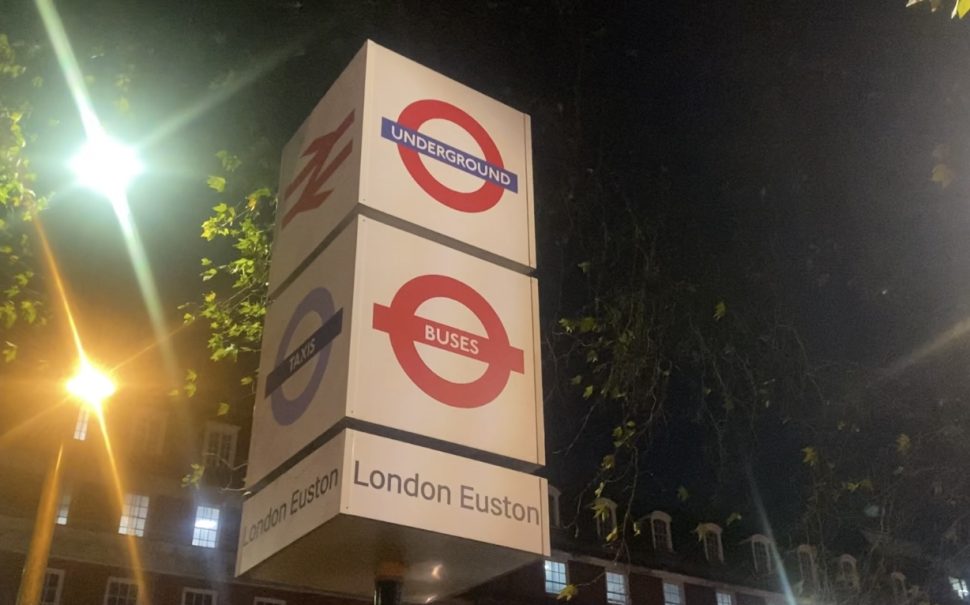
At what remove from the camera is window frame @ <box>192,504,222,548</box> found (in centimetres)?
3098

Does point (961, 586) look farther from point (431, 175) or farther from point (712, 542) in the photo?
point (712, 542)

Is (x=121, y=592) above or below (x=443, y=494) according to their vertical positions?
above

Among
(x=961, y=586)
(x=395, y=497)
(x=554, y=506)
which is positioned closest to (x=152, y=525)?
(x=554, y=506)

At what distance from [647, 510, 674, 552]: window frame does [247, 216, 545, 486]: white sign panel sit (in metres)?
39.5

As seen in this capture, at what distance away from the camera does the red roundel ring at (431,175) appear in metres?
4.04

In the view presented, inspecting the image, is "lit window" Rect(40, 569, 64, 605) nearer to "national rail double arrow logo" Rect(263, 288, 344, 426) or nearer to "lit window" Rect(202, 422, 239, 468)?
"lit window" Rect(202, 422, 239, 468)

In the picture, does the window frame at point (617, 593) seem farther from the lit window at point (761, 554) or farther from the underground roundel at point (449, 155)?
the underground roundel at point (449, 155)

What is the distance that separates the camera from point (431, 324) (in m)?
3.64

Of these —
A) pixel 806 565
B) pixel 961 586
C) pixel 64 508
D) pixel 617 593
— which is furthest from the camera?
pixel 806 565

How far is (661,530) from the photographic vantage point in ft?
139

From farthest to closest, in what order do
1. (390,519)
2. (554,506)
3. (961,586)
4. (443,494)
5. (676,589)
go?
(676,589), (554,506), (961,586), (443,494), (390,519)

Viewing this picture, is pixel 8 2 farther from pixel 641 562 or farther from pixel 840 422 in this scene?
pixel 641 562

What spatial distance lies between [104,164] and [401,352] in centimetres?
644

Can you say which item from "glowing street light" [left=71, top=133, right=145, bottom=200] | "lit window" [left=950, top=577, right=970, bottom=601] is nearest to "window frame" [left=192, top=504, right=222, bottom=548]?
"lit window" [left=950, top=577, right=970, bottom=601]
